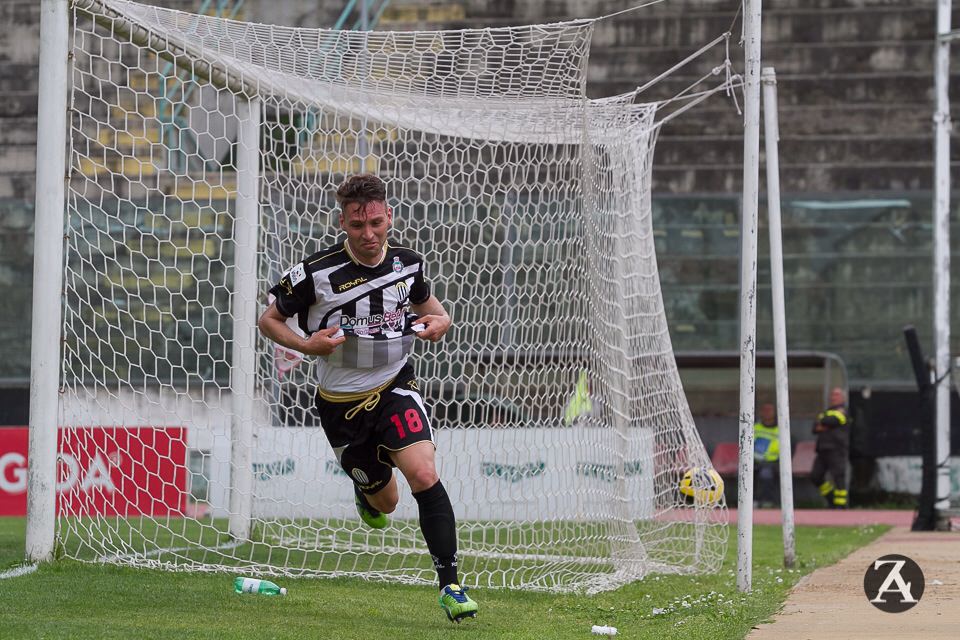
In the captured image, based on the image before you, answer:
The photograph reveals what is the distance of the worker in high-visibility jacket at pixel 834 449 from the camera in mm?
17250

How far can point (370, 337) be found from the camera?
5918 millimetres

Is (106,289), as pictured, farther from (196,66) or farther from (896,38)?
(896,38)

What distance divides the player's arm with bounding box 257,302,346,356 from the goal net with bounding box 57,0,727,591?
1.92 metres

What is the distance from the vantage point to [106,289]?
29.7 ft

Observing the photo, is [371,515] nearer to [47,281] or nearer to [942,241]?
[47,281]

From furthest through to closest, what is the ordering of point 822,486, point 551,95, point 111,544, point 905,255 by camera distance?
point 905,255 < point 822,486 < point 551,95 < point 111,544

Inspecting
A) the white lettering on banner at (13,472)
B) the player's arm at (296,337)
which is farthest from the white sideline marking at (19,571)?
the white lettering on banner at (13,472)

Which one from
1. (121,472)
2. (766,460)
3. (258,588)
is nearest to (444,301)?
(121,472)

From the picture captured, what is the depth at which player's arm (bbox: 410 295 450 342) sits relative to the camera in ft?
18.9

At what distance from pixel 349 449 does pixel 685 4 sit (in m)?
17.5

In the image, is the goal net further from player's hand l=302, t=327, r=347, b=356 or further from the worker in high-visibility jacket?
the worker in high-visibility jacket

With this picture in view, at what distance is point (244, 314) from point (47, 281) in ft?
5.76

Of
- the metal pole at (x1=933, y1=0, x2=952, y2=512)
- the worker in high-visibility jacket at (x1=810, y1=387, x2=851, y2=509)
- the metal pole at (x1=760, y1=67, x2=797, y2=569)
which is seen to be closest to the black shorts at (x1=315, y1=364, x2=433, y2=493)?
the metal pole at (x1=760, y1=67, x2=797, y2=569)

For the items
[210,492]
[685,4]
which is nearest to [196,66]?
[210,492]
